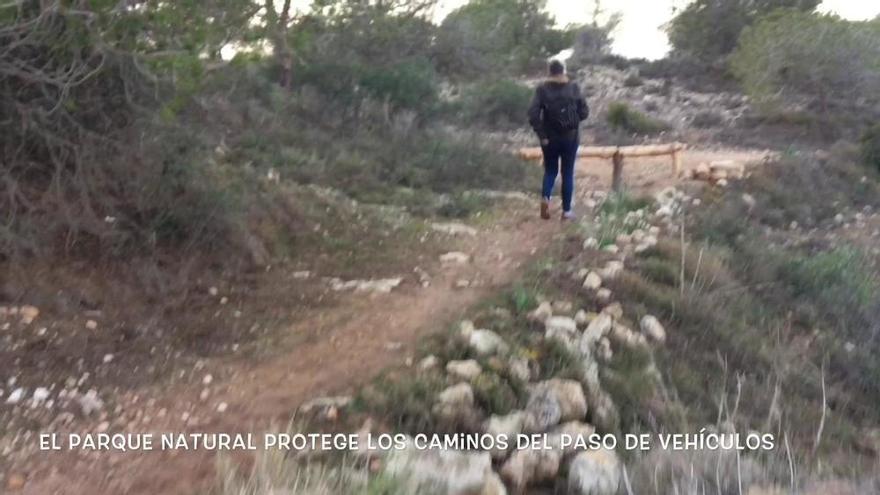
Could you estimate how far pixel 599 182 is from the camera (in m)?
13.4

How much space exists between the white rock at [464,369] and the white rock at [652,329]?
197 cm

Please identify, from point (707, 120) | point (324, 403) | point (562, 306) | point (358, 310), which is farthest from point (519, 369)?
point (707, 120)

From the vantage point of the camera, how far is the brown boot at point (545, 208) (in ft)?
33.9

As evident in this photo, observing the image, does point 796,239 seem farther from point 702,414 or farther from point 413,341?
point 413,341

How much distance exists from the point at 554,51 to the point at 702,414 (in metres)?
27.8

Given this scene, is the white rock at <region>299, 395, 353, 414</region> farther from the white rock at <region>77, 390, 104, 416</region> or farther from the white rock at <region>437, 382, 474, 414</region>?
the white rock at <region>77, 390, 104, 416</region>

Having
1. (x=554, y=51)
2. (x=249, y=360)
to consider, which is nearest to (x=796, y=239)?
(x=249, y=360)

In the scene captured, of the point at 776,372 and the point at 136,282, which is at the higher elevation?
the point at 136,282

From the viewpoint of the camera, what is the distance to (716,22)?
105 ft

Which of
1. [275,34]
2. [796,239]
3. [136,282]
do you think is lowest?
[796,239]

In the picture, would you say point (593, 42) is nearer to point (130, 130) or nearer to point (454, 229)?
point (454, 229)

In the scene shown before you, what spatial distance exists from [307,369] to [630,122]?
647 inches

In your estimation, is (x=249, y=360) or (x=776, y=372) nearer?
(x=249, y=360)

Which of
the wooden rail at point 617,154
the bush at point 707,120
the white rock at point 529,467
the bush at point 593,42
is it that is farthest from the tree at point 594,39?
the white rock at point 529,467
